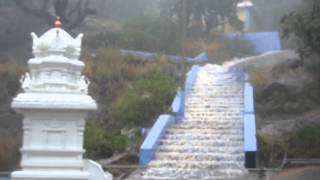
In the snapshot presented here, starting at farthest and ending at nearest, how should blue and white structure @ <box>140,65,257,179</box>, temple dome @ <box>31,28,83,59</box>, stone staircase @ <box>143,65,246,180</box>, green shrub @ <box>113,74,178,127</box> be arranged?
green shrub @ <box>113,74,178,127</box>, blue and white structure @ <box>140,65,257,179</box>, stone staircase @ <box>143,65,246,180</box>, temple dome @ <box>31,28,83,59</box>

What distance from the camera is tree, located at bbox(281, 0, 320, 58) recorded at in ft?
57.9

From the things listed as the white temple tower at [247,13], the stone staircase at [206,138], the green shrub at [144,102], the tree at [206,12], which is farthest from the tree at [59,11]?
the white temple tower at [247,13]

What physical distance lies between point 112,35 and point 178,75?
294 inches

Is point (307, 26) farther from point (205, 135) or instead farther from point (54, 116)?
point (54, 116)

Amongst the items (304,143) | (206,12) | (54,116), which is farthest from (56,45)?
(206,12)

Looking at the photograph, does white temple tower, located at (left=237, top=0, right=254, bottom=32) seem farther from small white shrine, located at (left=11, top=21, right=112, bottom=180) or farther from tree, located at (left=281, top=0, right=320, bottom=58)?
small white shrine, located at (left=11, top=21, right=112, bottom=180)

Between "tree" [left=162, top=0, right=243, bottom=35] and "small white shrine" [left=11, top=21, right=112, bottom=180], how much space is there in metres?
25.3

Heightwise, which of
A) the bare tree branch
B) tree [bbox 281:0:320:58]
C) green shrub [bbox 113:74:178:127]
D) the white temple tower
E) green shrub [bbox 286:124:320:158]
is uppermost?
the white temple tower

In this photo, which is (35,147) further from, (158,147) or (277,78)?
(277,78)

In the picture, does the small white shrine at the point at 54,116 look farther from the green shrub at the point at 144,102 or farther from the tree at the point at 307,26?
the tree at the point at 307,26

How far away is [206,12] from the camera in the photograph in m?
35.5

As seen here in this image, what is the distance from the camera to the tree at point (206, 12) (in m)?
34.7

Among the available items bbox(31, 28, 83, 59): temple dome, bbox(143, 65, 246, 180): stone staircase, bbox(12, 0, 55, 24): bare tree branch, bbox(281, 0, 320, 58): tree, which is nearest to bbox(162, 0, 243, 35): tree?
bbox(12, 0, 55, 24): bare tree branch

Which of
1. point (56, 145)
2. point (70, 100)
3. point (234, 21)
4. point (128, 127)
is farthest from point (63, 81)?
point (234, 21)
